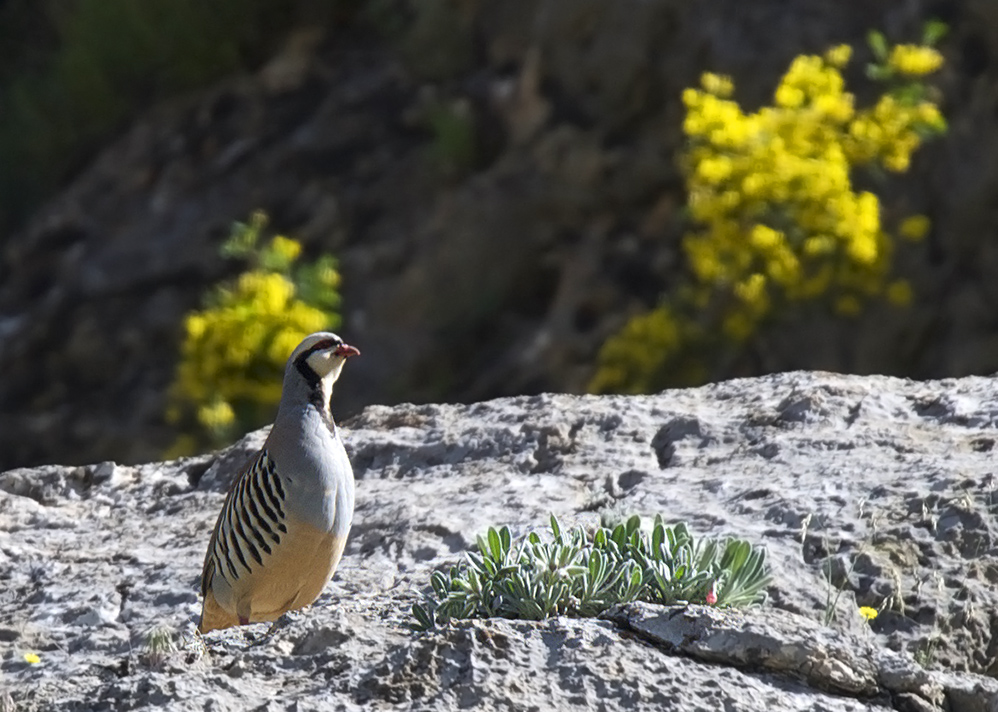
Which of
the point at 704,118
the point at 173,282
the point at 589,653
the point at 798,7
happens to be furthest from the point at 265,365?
the point at 589,653

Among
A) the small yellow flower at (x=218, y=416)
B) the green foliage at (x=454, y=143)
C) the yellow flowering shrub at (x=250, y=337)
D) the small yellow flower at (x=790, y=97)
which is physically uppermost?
the green foliage at (x=454, y=143)

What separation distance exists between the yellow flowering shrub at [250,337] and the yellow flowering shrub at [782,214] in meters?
1.61

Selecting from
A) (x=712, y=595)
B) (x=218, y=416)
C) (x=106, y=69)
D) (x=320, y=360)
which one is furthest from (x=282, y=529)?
(x=106, y=69)

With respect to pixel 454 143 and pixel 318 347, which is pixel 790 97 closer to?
pixel 454 143

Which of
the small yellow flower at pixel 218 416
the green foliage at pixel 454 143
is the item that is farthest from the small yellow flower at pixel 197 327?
the green foliage at pixel 454 143

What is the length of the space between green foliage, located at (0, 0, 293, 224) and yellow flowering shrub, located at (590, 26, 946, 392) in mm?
4898

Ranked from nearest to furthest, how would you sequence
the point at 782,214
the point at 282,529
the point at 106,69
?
the point at 282,529 < the point at 782,214 < the point at 106,69

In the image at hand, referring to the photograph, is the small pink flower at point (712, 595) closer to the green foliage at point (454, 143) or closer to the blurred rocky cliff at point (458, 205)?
the blurred rocky cliff at point (458, 205)

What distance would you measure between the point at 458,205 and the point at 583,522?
604 cm

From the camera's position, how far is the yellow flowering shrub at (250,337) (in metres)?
7.38

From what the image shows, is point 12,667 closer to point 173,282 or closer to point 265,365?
point 265,365

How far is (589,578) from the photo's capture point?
3.14 meters

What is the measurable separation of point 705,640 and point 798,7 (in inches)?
270

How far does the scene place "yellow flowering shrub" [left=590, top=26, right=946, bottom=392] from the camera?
7.40m
